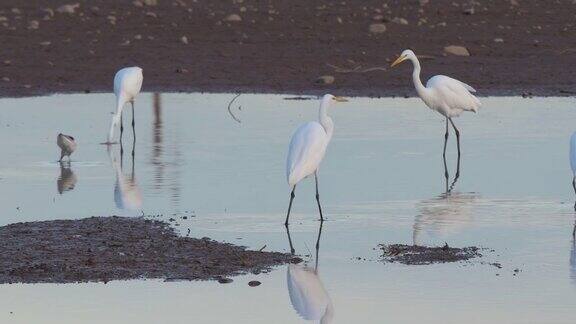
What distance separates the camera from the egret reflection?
10.8 m

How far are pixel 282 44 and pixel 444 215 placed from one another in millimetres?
13788

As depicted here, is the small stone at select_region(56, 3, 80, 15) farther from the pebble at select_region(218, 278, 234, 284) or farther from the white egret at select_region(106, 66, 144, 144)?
the pebble at select_region(218, 278, 234, 284)

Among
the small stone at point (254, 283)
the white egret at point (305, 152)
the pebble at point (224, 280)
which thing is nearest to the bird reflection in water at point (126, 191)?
the white egret at point (305, 152)

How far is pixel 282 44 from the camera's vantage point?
25.0m

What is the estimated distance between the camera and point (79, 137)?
16.4 m

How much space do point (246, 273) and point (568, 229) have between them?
274cm

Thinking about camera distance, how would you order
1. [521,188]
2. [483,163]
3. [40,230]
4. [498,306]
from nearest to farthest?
1. [498,306]
2. [40,230]
3. [521,188]
4. [483,163]

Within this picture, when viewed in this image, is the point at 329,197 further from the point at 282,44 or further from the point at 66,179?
the point at 282,44

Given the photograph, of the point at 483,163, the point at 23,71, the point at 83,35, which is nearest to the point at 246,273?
the point at 483,163

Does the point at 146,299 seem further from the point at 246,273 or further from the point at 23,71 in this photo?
the point at 23,71

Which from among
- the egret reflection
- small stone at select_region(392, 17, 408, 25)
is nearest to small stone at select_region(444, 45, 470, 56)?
small stone at select_region(392, 17, 408, 25)

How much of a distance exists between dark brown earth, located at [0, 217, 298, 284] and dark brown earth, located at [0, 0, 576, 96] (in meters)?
10.2

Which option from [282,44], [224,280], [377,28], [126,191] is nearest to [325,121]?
[126,191]

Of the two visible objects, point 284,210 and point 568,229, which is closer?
point 568,229
